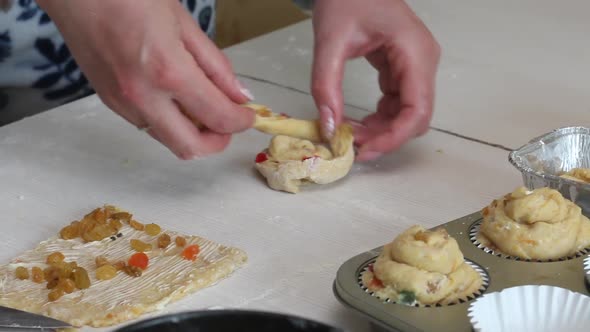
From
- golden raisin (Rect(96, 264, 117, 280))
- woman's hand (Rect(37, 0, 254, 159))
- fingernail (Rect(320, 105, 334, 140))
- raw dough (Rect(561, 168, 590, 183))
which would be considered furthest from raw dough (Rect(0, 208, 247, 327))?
raw dough (Rect(561, 168, 590, 183))

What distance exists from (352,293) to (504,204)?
0.73 ft

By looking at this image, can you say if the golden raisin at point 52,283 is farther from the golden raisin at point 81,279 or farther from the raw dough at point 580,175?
the raw dough at point 580,175

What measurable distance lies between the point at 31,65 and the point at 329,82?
0.59 m

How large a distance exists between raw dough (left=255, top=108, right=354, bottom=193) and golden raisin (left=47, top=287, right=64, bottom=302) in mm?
351

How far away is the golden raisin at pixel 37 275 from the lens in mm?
996

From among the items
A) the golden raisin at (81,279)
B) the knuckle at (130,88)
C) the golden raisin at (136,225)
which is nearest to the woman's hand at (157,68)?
the knuckle at (130,88)

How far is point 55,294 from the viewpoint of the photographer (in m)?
0.95

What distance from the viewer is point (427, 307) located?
0.85 m

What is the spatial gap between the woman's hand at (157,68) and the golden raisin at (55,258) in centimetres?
19

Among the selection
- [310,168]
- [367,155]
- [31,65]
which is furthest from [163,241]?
[31,65]

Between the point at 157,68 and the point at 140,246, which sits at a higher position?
the point at 157,68

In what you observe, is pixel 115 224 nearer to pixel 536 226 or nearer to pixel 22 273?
pixel 22 273

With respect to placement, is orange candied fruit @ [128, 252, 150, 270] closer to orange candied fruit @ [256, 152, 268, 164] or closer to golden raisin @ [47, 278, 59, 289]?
golden raisin @ [47, 278, 59, 289]

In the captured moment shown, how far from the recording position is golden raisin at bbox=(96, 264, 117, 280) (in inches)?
39.1
